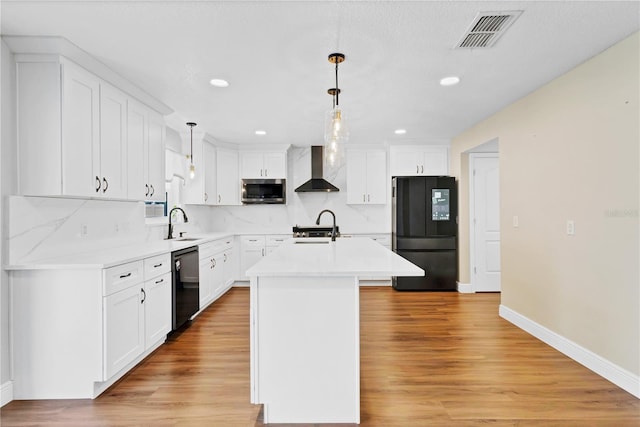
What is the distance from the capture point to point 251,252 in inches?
223

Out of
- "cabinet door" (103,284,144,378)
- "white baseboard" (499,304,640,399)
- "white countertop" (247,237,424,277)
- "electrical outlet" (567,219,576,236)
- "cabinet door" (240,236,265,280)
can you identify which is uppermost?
"electrical outlet" (567,219,576,236)

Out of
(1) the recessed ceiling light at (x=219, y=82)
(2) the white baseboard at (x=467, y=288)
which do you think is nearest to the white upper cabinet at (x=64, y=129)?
(1) the recessed ceiling light at (x=219, y=82)

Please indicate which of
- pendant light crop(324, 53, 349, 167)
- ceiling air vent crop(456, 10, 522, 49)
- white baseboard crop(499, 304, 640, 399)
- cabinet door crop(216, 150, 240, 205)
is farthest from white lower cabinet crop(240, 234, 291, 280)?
ceiling air vent crop(456, 10, 522, 49)

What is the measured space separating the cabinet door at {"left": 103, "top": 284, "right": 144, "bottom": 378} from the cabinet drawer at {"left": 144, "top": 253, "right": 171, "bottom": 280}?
0.17 meters

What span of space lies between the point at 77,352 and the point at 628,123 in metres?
3.97

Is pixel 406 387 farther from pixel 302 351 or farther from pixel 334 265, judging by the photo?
pixel 334 265

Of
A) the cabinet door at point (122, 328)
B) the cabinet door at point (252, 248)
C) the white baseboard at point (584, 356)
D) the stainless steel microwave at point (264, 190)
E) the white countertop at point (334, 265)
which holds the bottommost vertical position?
the white baseboard at point (584, 356)

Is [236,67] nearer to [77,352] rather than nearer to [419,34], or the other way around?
[419,34]

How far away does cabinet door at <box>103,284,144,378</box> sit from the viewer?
2328mm

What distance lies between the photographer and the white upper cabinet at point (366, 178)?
592 centimetres

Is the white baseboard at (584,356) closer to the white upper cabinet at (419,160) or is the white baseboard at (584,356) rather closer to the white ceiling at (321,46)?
the white ceiling at (321,46)

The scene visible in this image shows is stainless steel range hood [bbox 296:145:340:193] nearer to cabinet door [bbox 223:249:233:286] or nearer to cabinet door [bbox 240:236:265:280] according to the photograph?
cabinet door [bbox 240:236:265:280]

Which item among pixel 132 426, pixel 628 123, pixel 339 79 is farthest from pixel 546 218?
pixel 132 426

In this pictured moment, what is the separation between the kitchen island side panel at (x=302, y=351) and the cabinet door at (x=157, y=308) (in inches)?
53.4
